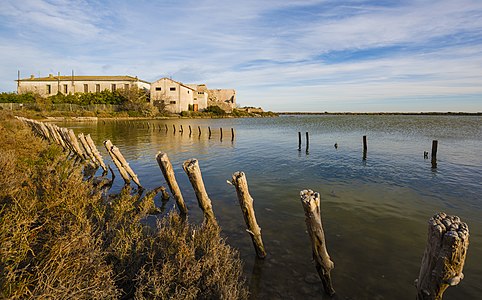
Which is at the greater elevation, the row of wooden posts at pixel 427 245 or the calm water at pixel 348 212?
the row of wooden posts at pixel 427 245

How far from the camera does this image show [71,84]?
77688 mm

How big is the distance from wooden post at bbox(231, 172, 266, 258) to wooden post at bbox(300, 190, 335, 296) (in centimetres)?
138

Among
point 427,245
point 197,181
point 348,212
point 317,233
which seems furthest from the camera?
point 348,212

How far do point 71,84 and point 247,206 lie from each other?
89131mm

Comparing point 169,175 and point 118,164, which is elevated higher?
point 169,175

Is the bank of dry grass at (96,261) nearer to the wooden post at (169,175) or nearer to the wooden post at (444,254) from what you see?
the wooden post at (169,175)

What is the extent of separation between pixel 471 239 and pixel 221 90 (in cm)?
11134

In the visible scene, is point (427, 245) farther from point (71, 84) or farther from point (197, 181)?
point (71, 84)

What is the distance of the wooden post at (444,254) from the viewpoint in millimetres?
3102

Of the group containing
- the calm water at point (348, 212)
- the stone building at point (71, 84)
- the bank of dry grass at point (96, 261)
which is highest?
the stone building at point (71, 84)

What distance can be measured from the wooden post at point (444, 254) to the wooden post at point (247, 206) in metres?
3.18

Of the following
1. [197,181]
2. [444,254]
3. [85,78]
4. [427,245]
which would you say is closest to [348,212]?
[197,181]

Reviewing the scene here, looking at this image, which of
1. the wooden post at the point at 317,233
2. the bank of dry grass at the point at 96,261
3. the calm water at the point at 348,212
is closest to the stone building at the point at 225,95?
the calm water at the point at 348,212

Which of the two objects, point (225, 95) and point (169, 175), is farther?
point (225, 95)
